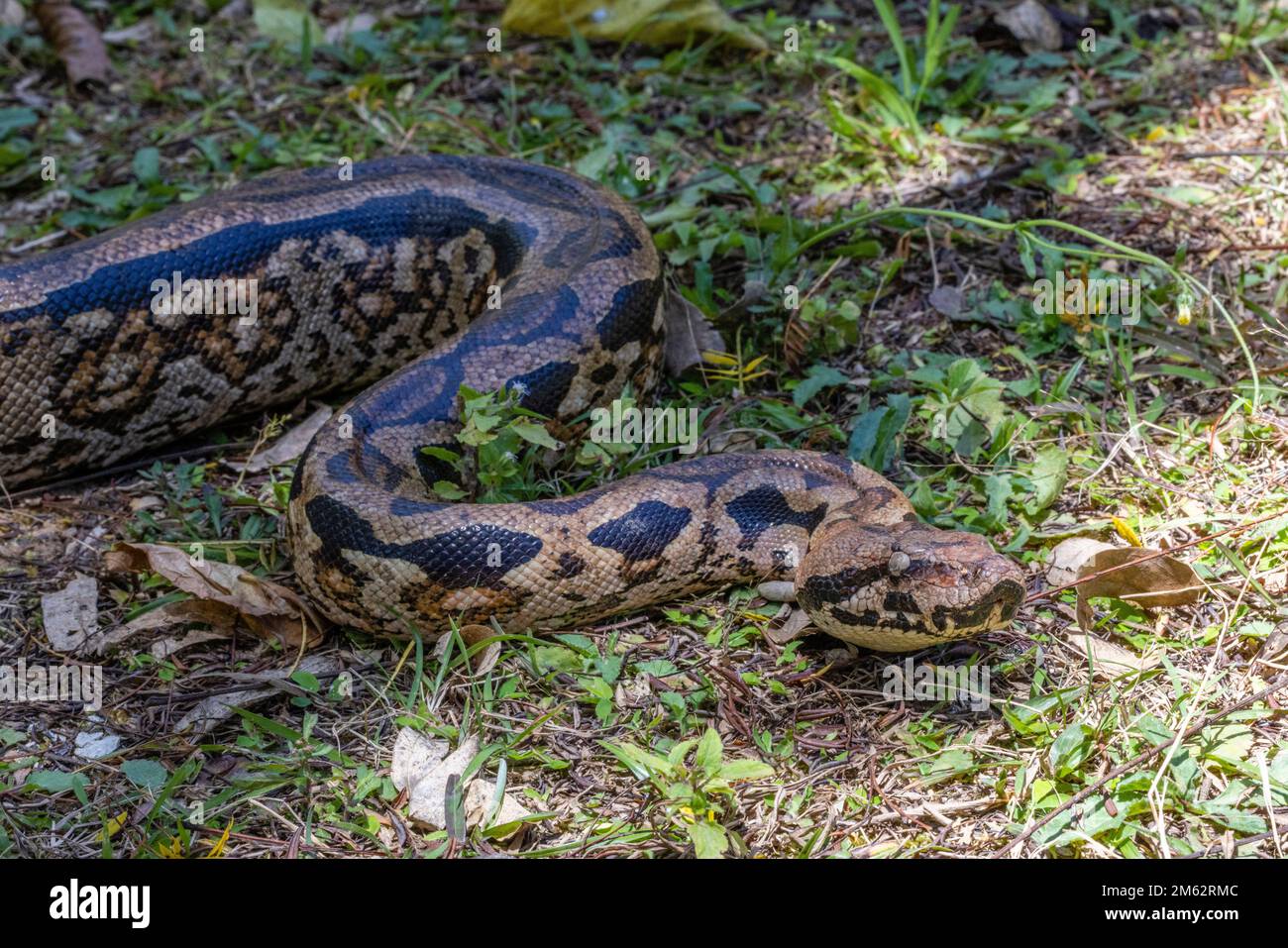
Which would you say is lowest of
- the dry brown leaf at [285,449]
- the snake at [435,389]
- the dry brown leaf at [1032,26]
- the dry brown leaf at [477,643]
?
the dry brown leaf at [285,449]

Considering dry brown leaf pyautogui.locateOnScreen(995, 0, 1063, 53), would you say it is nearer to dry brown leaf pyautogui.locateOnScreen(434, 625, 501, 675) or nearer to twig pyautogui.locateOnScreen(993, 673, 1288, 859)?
twig pyautogui.locateOnScreen(993, 673, 1288, 859)

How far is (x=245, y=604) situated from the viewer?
5.18 metres

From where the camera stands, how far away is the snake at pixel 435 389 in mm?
5004

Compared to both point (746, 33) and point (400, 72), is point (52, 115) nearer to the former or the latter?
point (400, 72)

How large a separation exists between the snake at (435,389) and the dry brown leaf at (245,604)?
0.10 metres

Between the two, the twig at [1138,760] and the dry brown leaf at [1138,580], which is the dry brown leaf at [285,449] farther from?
the twig at [1138,760]

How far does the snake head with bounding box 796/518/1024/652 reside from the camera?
4.57 metres

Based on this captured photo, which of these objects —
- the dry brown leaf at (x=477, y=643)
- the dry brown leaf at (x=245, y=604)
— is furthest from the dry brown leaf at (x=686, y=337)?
the dry brown leaf at (x=245, y=604)

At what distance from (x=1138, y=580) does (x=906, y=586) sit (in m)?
0.96

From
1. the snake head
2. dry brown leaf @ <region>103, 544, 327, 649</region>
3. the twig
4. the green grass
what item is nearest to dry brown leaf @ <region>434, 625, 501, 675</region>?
the green grass

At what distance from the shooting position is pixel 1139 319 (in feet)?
20.4

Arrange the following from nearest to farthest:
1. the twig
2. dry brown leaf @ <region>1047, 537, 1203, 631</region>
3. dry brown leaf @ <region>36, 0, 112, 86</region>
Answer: the twig → dry brown leaf @ <region>1047, 537, 1203, 631</region> → dry brown leaf @ <region>36, 0, 112, 86</region>

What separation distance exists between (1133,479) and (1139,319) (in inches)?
43.5

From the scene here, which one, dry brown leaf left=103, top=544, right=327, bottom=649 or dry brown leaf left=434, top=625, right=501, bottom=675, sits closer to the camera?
dry brown leaf left=434, top=625, right=501, bottom=675
